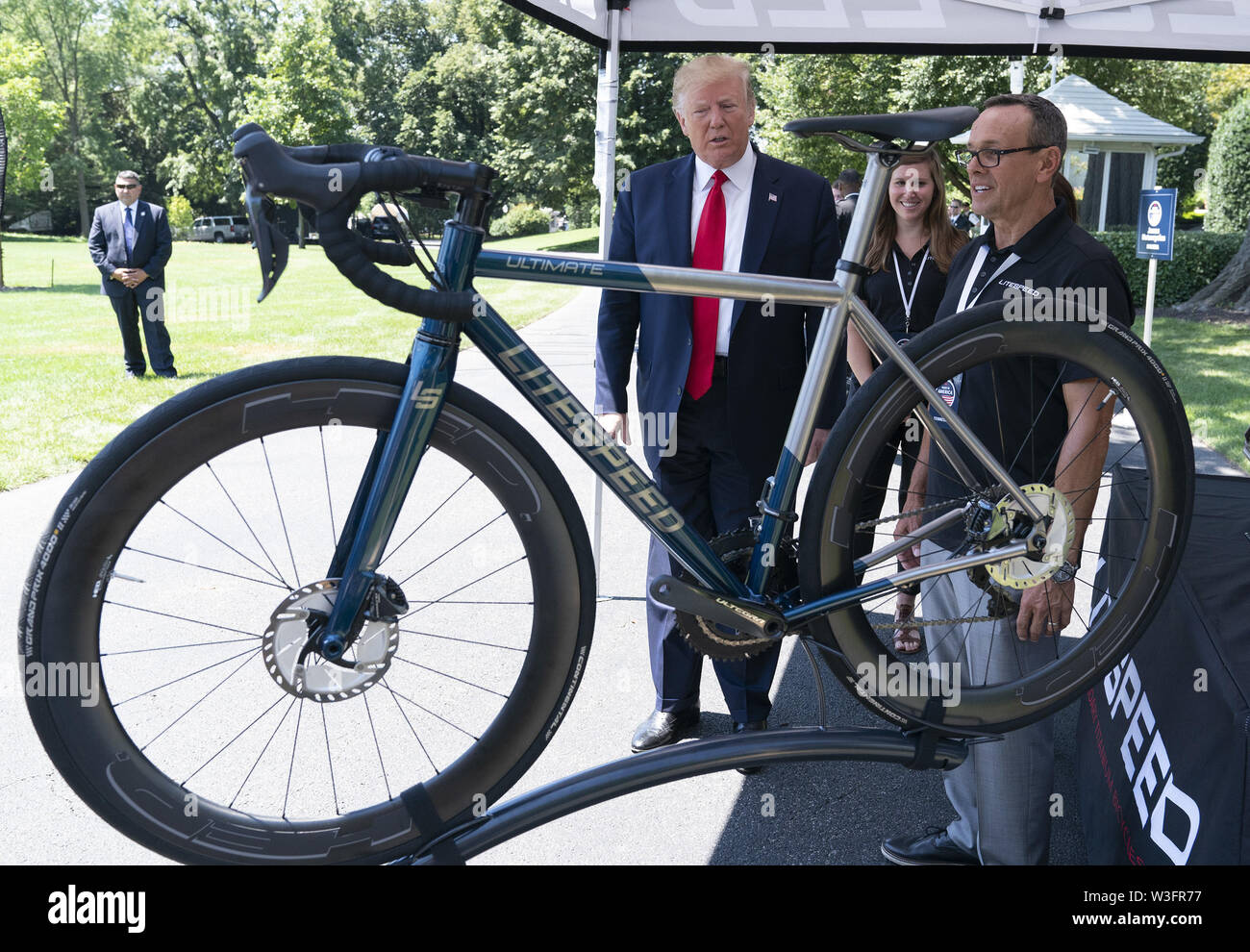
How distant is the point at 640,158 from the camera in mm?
39250

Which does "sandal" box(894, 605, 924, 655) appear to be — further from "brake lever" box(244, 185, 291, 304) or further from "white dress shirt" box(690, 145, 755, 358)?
"brake lever" box(244, 185, 291, 304)

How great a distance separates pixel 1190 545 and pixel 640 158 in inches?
1522

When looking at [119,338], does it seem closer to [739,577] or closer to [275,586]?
[275,586]

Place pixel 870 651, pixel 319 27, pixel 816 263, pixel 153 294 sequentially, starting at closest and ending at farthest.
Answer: pixel 870 651, pixel 816 263, pixel 153 294, pixel 319 27

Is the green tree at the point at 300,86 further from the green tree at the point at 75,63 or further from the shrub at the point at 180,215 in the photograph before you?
the green tree at the point at 75,63

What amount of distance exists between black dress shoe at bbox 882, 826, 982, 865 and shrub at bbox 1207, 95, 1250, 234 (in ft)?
85.8

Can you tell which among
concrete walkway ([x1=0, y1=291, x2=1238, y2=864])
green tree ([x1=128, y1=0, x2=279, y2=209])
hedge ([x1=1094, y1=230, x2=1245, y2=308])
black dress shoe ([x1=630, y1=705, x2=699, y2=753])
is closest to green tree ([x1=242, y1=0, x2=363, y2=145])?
green tree ([x1=128, y1=0, x2=279, y2=209])

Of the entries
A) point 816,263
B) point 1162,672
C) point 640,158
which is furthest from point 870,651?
point 640,158

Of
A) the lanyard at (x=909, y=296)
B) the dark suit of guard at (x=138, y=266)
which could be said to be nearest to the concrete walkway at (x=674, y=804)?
the lanyard at (x=909, y=296)

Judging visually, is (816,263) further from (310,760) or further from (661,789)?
(310,760)

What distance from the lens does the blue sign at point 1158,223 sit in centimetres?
938

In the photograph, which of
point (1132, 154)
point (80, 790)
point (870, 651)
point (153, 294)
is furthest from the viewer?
point (1132, 154)

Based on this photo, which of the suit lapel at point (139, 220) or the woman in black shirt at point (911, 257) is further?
the suit lapel at point (139, 220)

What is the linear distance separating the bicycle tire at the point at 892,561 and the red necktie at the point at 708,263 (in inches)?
42.9
